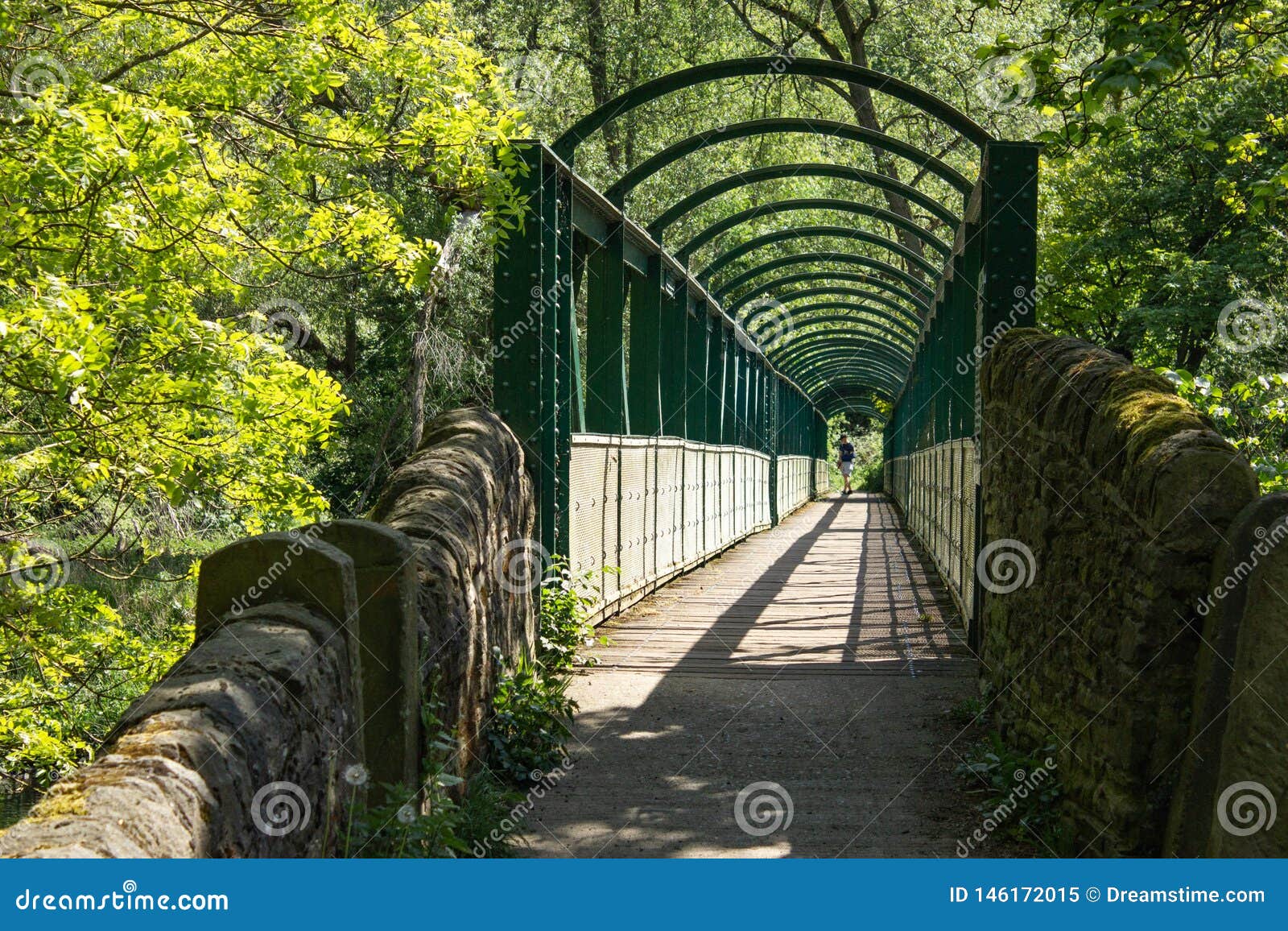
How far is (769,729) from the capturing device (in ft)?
23.0

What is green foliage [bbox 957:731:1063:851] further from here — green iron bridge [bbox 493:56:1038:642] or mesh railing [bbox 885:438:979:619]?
mesh railing [bbox 885:438:979:619]

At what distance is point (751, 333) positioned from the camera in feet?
77.2

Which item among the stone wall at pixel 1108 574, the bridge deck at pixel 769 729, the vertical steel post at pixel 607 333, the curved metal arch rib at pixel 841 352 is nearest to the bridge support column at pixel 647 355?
the vertical steel post at pixel 607 333

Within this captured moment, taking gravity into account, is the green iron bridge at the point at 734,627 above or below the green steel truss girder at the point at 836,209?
below

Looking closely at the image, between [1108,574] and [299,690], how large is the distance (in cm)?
249

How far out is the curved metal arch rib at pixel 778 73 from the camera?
28.3ft

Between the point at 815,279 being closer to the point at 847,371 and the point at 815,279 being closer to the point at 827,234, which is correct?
the point at 827,234

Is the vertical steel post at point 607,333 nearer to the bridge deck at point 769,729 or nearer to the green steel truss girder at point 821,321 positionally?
the bridge deck at point 769,729

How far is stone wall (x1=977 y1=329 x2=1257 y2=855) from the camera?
3562mm

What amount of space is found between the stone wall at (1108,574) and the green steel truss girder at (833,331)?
1668 centimetres

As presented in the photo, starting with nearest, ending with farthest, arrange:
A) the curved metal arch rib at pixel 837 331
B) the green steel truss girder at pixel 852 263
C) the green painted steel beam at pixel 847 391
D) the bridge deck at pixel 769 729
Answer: the bridge deck at pixel 769 729 < the green steel truss girder at pixel 852 263 < the curved metal arch rib at pixel 837 331 < the green painted steel beam at pixel 847 391

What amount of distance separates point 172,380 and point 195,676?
4.43 metres

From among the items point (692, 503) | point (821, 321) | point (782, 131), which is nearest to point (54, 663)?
point (782, 131)

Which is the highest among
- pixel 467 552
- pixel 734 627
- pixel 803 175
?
pixel 803 175
